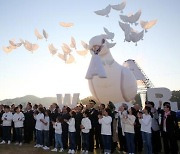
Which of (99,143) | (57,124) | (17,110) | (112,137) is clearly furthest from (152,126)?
(17,110)

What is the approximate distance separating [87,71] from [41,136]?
5.12 metres

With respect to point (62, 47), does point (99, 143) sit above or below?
below

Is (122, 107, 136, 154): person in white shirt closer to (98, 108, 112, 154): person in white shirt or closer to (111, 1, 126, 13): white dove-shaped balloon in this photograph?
(98, 108, 112, 154): person in white shirt

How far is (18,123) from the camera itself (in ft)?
36.6

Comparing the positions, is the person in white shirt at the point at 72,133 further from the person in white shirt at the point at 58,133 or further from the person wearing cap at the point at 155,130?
the person wearing cap at the point at 155,130

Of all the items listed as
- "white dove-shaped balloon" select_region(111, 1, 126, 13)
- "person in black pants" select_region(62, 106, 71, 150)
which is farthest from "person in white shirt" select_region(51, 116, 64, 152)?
"white dove-shaped balloon" select_region(111, 1, 126, 13)

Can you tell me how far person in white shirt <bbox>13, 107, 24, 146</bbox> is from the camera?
11169 millimetres

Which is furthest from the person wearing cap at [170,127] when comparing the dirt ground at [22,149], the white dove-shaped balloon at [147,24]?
the white dove-shaped balloon at [147,24]

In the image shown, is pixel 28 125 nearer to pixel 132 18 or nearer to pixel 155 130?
pixel 155 130

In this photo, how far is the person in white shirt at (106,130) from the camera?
931 centimetres

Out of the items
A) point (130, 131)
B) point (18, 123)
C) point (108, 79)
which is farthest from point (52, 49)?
point (130, 131)

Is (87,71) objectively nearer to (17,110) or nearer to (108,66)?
(108,66)

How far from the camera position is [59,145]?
35.2 ft

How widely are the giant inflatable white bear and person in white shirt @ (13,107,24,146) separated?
17.9 ft
